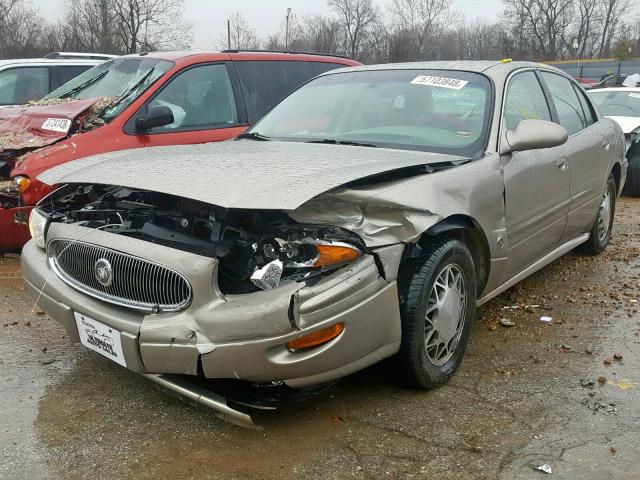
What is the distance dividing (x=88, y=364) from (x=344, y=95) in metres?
2.24

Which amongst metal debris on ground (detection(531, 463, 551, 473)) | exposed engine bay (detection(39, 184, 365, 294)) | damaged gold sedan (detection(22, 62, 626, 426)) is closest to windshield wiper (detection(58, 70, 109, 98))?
damaged gold sedan (detection(22, 62, 626, 426))

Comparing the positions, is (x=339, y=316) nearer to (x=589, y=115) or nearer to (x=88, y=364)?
(x=88, y=364)

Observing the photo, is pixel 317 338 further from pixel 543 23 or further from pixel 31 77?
pixel 543 23

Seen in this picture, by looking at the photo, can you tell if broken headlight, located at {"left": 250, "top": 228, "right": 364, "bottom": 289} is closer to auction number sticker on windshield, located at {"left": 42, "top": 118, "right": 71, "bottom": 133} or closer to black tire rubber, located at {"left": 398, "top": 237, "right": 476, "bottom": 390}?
black tire rubber, located at {"left": 398, "top": 237, "right": 476, "bottom": 390}

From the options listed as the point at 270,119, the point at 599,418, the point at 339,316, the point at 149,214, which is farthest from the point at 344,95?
the point at 599,418

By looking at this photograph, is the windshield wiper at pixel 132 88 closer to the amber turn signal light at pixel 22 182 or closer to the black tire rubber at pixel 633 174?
the amber turn signal light at pixel 22 182

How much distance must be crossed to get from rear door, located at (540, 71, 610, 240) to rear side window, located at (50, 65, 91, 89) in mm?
5964

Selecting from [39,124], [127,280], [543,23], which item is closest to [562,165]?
[127,280]

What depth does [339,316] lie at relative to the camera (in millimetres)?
2418

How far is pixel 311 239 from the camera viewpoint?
251 centimetres

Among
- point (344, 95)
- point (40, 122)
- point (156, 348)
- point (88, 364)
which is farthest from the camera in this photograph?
point (40, 122)

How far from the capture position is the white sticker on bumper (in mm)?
2549

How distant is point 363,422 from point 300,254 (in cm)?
82

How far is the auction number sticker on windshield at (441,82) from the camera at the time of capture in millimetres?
3752
